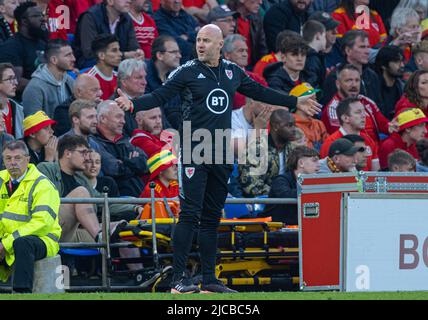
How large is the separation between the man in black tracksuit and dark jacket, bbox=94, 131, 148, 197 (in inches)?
128

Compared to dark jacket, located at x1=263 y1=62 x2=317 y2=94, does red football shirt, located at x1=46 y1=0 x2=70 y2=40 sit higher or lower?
higher

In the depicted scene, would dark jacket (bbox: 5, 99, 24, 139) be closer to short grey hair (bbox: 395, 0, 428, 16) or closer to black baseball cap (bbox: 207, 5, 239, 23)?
black baseball cap (bbox: 207, 5, 239, 23)

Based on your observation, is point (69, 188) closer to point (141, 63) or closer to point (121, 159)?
point (121, 159)

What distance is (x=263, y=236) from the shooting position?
12.9 m

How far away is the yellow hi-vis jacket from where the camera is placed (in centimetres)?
1148

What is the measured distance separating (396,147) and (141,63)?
3.77 meters

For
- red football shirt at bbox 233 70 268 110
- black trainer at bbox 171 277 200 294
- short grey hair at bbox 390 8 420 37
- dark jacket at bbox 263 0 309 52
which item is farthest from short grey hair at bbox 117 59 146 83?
short grey hair at bbox 390 8 420 37

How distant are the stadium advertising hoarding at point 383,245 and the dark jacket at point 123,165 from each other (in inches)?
122

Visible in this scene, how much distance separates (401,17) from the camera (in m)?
19.3

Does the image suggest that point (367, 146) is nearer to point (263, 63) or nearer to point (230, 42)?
point (263, 63)

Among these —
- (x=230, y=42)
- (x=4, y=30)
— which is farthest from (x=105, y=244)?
(x=230, y=42)

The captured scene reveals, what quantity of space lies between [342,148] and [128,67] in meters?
2.78

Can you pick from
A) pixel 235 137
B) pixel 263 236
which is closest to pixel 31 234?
pixel 263 236

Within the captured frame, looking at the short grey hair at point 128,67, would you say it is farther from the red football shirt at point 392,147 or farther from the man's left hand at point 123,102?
the man's left hand at point 123,102
